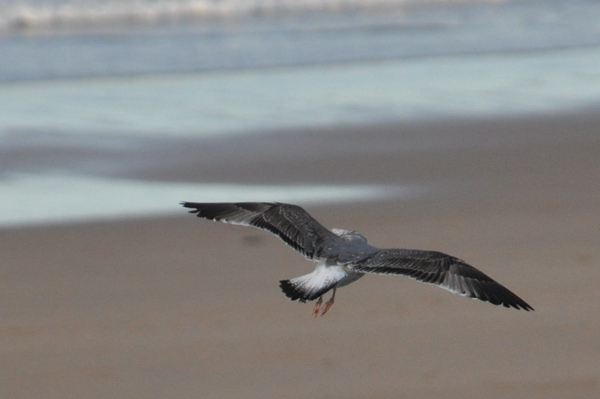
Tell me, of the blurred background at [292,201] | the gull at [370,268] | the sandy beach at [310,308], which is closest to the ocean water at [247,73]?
the blurred background at [292,201]

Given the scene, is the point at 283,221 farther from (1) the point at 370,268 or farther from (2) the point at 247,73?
(2) the point at 247,73

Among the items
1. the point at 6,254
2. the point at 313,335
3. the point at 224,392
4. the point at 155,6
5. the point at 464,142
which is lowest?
the point at 224,392

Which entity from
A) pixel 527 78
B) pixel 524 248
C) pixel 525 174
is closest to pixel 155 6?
pixel 527 78

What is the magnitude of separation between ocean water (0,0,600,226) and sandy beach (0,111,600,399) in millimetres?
588

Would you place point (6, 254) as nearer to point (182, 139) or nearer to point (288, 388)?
point (288, 388)

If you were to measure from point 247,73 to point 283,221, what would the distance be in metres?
7.31

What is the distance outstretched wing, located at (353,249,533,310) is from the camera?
4875 millimetres

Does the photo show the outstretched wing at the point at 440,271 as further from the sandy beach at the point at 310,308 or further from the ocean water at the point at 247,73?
the ocean water at the point at 247,73

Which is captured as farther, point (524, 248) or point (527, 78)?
point (527, 78)

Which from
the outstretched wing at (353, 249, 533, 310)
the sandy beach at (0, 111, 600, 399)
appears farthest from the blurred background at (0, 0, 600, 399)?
the outstretched wing at (353, 249, 533, 310)

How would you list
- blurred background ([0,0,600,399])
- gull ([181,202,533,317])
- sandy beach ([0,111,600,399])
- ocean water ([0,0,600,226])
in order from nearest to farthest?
gull ([181,202,533,317])
sandy beach ([0,111,600,399])
blurred background ([0,0,600,399])
ocean water ([0,0,600,226])

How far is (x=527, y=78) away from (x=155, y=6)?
25.2 ft

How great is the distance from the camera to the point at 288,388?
513cm

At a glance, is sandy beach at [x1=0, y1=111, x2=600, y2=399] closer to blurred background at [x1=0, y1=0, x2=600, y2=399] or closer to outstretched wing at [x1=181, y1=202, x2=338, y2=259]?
blurred background at [x1=0, y1=0, x2=600, y2=399]
